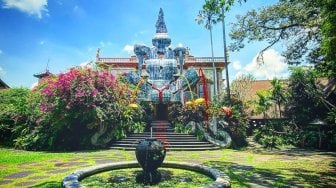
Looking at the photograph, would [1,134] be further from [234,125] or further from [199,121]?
[234,125]

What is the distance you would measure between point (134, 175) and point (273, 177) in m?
4.07

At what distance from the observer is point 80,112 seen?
13812 millimetres

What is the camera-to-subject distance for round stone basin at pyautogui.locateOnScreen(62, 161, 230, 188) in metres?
6.38

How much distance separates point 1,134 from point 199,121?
12.2m

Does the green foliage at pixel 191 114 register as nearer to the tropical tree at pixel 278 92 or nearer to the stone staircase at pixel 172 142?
the stone staircase at pixel 172 142

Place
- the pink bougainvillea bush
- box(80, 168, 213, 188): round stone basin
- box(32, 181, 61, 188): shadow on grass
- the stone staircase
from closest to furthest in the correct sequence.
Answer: box(32, 181, 61, 188): shadow on grass < box(80, 168, 213, 188): round stone basin < the pink bougainvillea bush < the stone staircase

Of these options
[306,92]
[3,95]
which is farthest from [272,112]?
[3,95]

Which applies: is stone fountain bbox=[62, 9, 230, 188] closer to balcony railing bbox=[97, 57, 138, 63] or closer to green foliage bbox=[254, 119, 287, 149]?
green foliage bbox=[254, 119, 287, 149]

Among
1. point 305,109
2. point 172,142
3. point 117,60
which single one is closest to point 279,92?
point 305,109

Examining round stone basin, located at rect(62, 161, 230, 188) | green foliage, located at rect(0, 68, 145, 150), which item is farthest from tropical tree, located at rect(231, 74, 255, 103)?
round stone basin, located at rect(62, 161, 230, 188)

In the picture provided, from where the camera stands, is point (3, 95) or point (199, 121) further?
point (3, 95)

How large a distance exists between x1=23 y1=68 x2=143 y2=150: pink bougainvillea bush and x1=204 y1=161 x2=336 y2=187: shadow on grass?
24.9 ft

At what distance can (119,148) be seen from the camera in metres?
13.9

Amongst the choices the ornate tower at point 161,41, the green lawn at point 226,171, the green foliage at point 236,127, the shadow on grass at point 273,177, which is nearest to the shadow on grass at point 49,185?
the green lawn at point 226,171
